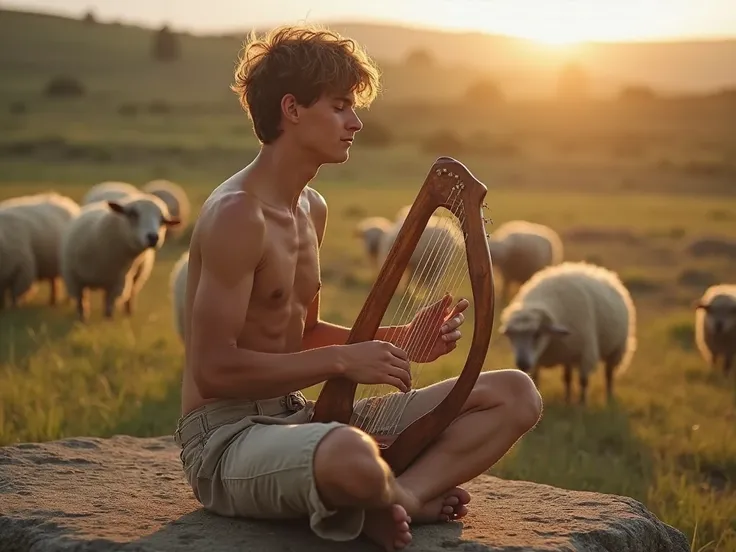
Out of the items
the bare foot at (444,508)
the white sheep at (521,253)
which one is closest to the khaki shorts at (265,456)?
the bare foot at (444,508)

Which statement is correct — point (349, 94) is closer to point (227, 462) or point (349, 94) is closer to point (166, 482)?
point (227, 462)

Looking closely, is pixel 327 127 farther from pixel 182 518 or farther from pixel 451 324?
pixel 182 518

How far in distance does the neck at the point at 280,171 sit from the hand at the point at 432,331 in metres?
0.66

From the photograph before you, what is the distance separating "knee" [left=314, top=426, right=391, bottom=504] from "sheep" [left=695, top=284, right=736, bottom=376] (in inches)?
332

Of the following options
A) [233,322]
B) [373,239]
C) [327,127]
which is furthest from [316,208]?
[373,239]

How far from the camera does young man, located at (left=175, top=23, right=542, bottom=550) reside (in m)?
3.63

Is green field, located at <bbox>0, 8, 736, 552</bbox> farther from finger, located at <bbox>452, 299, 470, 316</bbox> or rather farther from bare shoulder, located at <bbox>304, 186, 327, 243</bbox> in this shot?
bare shoulder, located at <bbox>304, 186, 327, 243</bbox>

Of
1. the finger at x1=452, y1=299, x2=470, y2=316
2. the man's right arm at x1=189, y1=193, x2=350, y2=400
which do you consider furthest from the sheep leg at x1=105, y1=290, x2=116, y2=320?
the man's right arm at x1=189, y1=193, x2=350, y2=400

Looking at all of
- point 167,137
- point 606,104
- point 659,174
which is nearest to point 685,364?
point 659,174

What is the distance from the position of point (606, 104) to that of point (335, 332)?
54285 millimetres

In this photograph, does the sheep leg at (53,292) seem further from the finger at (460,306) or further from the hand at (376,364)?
the hand at (376,364)

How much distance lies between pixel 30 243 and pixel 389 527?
10.2 meters

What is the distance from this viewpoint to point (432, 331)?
419 cm

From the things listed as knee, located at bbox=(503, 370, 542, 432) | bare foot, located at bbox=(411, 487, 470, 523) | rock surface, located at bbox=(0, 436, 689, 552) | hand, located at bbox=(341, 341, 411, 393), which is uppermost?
hand, located at bbox=(341, 341, 411, 393)
